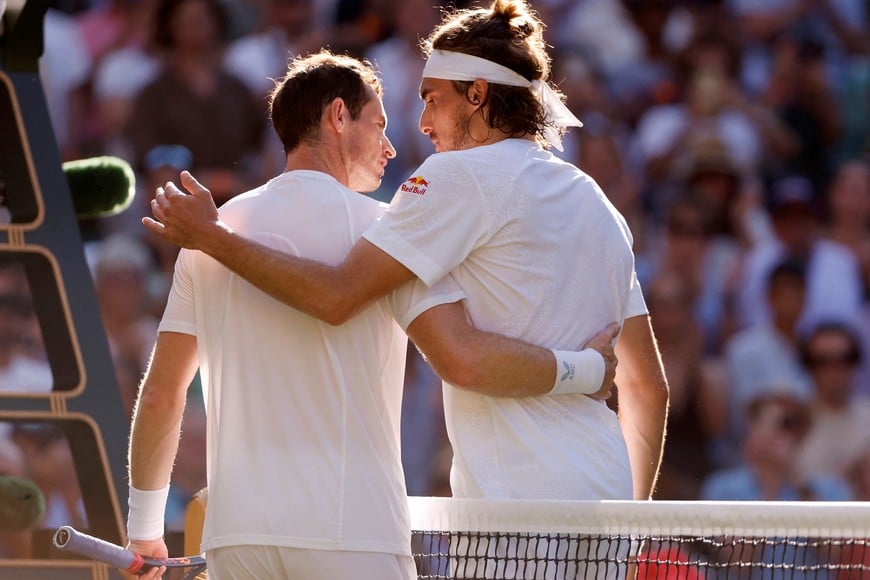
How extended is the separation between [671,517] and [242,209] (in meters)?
1.05

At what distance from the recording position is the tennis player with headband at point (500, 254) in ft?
9.51

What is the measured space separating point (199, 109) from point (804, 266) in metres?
3.40

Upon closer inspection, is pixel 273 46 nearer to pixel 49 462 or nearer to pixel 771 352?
pixel 49 462

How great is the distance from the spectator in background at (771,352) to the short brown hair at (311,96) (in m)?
4.78

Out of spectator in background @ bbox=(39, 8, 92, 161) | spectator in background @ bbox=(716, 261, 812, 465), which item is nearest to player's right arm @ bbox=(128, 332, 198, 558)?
spectator in background @ bbox=(716, 261, 812, 465)

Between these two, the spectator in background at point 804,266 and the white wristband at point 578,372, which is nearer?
the white wristband at point 578,372


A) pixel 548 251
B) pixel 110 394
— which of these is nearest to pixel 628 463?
pixel 548 251

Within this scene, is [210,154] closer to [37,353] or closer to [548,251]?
[37,353]

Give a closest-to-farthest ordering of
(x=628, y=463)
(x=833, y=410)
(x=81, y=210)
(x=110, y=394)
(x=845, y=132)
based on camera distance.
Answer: (x=628, y=463) → (x=110, y=394) → (x=81, y=210) → (x=833, y=410) → (x=845, y=132)

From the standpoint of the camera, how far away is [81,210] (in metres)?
4.00

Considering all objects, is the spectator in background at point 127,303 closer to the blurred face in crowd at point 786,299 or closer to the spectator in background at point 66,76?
the spectator in background at point 66,76

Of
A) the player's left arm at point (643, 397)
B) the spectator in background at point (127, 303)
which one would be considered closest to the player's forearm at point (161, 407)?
the player's left arm at point (643, 397)

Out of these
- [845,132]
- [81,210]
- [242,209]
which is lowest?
[845,132]

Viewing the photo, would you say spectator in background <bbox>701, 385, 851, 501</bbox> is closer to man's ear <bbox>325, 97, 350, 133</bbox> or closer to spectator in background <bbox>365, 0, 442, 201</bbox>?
spectator in background <bbox>365, 0, 442, 201</bbox>
